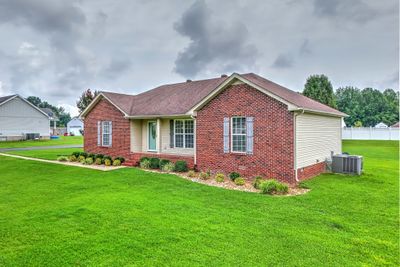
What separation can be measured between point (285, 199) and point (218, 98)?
238 inches

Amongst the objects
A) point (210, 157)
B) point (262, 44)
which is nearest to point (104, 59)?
point (262, 44)

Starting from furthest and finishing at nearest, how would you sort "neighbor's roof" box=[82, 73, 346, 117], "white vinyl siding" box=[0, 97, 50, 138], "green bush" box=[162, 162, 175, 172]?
"white vinyl siding" box=[0, 97, 50, 138] → "neighbor's roof" box=[82, 73, 346, 117] → "green bush" box=[162, 162, 175, 172]

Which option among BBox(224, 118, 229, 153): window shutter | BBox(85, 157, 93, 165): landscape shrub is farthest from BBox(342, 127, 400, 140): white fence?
BBox(85, 157, 93, 165): landscape shrub

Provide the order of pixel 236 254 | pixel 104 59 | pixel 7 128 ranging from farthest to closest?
pixel 7 128 < pixel 104 59 < pixel 236 254

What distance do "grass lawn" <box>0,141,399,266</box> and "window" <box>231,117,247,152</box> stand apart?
107 inches

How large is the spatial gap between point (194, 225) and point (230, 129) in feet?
22.4

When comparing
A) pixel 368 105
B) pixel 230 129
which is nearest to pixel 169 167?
pixel 230 129

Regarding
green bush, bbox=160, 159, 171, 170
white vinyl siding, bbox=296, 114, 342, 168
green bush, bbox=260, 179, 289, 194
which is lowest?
green bush, bbox=260, 179, 289, 194

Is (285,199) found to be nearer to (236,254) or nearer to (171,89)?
(236,254)

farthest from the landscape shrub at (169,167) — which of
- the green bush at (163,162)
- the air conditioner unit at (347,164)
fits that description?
the air conditioner unit at (347,164)

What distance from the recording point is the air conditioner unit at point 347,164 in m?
12.8

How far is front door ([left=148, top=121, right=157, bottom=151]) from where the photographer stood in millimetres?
17422

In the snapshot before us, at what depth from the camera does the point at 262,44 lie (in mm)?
18828

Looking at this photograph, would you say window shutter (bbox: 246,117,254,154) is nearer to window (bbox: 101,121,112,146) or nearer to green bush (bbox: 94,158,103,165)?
green bush (bbox: 94,158,103,165)
